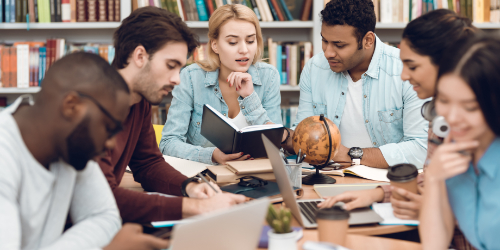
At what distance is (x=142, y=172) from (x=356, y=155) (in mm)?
934

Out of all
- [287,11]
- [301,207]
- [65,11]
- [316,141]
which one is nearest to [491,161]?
[301,207]

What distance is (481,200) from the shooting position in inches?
39.1

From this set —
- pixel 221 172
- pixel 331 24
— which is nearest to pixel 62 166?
pixel 221 172

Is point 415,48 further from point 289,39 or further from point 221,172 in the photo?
point 289,39

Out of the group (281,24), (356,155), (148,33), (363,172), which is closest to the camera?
(148,33)

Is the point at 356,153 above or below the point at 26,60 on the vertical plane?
below

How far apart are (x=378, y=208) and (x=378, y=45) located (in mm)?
1250

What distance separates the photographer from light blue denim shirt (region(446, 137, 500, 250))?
0.96 metres

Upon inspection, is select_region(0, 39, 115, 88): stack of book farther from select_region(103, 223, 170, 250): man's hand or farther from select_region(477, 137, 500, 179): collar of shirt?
select_region(477, 137, 500, 179): collar of shirt

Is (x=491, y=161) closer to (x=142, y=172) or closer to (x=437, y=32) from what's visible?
(x=437, y=32)

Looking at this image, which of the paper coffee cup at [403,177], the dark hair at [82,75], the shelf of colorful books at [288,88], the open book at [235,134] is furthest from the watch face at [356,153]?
the shelf of colorful books at [288,88]

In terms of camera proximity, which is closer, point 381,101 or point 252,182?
point 252,182

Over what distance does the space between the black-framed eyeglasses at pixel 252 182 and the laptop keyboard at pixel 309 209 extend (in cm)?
23

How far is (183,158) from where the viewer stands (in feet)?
6.73
